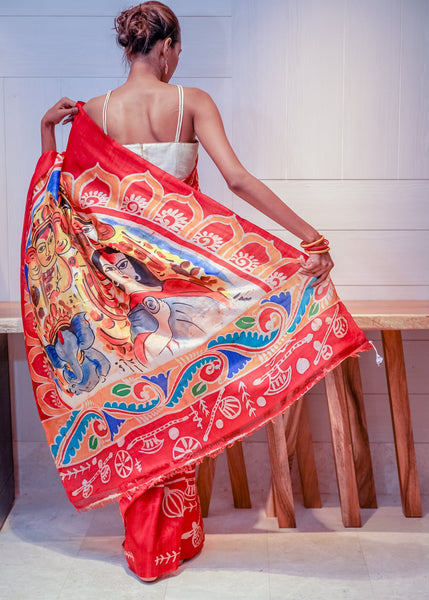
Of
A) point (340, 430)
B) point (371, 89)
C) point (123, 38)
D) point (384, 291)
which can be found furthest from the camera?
point (384, 291)

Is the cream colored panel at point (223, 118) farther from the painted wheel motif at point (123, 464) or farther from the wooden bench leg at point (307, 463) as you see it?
the painted wheel motif at point (123, 464)

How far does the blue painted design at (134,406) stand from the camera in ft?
6.59

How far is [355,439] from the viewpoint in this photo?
2520 millimetres

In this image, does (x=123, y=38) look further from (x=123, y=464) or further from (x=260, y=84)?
(x=123, y=464)

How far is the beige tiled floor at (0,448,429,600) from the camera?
195cm

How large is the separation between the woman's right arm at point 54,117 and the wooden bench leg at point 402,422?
1.27 m

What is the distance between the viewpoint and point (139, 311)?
6.59 ft

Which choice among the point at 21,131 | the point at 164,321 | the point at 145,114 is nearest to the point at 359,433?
the point at 164,321

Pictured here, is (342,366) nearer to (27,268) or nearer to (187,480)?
(187,480)

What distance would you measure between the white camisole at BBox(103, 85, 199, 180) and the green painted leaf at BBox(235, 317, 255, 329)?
45 cm

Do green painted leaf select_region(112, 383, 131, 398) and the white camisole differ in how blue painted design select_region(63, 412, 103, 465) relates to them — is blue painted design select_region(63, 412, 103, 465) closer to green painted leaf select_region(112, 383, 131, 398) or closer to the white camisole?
green painted leaf select_region(112, 383, 131, 398)

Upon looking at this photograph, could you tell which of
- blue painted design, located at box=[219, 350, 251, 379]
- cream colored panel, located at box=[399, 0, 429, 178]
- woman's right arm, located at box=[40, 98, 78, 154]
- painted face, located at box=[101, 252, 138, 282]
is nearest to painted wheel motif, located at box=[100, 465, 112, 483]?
blue painted design, located at box=[219, 350, 251, 379]

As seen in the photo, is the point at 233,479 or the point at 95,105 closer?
the point at 95,105

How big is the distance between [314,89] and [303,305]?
3.03 ft
